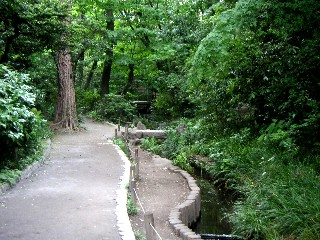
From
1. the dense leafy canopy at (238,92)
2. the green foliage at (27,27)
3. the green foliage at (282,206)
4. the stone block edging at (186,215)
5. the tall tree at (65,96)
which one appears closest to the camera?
the green foliage at (282,206)

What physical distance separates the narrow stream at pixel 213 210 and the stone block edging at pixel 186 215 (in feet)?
0.75

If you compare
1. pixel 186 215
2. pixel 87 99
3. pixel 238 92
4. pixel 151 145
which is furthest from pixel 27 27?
pixel 87 99

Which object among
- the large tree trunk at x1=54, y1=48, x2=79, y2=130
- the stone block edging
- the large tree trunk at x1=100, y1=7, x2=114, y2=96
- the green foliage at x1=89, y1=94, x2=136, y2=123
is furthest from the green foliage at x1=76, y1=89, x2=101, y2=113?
the stone block edging

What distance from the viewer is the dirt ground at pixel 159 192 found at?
714cm

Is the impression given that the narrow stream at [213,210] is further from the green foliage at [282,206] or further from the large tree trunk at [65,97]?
the large tree trunk at [65,97]

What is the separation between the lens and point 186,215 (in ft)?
26.3

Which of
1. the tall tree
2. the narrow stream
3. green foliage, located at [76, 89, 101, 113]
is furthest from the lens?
green foliage, located at [76, 89, 101, 113]

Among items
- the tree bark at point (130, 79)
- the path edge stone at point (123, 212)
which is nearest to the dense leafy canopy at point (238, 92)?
the path edge stone at point (123, 212)

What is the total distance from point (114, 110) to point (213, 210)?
17.4 meters

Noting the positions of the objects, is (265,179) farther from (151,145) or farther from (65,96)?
(65,96)

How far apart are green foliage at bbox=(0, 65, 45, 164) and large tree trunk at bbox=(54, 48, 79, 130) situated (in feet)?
26.2

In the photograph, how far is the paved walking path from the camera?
5.73m

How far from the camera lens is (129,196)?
8.00 m

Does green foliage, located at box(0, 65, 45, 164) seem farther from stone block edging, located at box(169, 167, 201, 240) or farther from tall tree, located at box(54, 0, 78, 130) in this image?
tall tree, located at box(54, 0, 78, 130)
